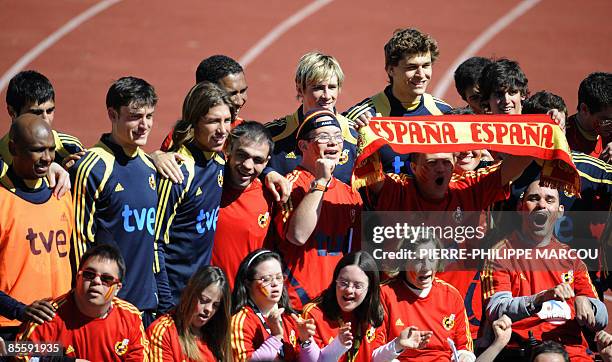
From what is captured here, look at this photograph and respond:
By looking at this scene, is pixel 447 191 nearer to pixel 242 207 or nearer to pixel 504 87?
pixel 504 87

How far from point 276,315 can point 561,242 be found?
88.1 inches

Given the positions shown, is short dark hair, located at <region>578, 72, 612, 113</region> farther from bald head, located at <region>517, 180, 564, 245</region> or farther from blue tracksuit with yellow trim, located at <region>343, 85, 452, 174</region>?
bald head, located at <region>517, 180, 564, 245</region>

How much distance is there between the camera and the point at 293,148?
27.5ft

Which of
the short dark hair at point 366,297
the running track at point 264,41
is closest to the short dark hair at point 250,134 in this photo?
the short dark hair at point 366,297

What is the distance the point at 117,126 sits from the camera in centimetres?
727

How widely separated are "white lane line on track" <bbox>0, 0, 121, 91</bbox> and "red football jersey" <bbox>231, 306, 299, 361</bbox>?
8.78 metres

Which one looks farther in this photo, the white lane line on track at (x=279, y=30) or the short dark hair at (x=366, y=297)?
the white lane line on track at (x=279, y=30)

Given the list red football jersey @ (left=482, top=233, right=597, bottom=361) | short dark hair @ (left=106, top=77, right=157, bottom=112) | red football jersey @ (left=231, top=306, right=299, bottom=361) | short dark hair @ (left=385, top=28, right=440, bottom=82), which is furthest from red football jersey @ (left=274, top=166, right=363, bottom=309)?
short dark hair @ (left=385, top=28, right=440, bottom=82)

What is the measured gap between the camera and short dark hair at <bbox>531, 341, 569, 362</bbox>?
6.95 meters

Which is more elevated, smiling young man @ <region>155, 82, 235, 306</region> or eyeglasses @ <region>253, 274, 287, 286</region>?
smiling young man @ <region>155, 82, 235, 306</region>

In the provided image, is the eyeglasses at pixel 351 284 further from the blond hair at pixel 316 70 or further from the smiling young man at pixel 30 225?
the blond hair at pixel 316 70

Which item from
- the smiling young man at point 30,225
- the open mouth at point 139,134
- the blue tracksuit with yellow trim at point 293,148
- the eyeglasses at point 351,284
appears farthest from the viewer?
the blue tracksuit with yellow trim at point 293,148

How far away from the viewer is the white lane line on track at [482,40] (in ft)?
52.7

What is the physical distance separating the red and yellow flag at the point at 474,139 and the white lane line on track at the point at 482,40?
7.88 m
